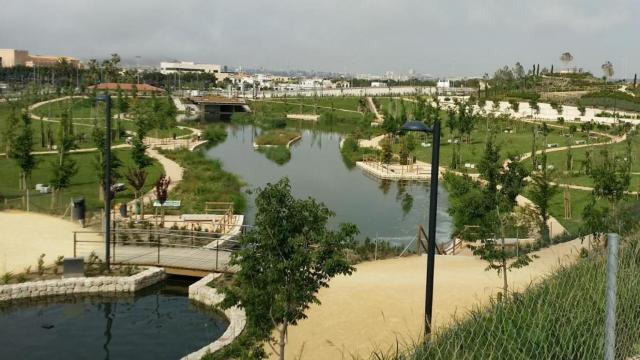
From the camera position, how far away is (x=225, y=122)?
91.6 metres

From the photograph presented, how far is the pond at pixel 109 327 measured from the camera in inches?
538

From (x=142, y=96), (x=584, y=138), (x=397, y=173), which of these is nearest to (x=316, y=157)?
(x=397, y=173)

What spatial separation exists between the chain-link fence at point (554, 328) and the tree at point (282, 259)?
378 centimetres

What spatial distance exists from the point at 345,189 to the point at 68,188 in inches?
595

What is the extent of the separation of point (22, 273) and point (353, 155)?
3793 cm

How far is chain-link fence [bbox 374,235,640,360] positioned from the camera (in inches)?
198

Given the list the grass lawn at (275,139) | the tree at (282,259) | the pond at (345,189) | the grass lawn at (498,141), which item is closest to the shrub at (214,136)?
the pond at (345,189)

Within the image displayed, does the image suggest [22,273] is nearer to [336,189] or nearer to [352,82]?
[336,189]

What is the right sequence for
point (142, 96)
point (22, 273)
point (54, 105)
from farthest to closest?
point (142, 96) → point (54, 105) → point (22, 273)

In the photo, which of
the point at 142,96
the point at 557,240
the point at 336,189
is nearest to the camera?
the point at 557,240

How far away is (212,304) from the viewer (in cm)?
1608

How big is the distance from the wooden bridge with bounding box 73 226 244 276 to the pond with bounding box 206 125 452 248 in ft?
18.2

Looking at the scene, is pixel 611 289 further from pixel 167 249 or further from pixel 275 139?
pixel 275 139

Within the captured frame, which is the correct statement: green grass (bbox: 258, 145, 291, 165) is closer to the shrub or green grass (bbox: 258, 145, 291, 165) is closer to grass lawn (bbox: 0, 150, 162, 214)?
the shrub
